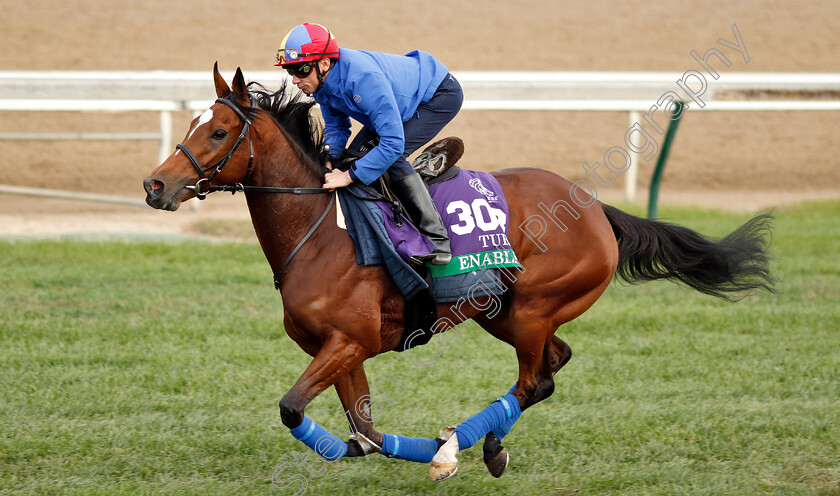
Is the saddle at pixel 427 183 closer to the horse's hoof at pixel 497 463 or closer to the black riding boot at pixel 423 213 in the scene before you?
the black riding boot at pixel 423 213

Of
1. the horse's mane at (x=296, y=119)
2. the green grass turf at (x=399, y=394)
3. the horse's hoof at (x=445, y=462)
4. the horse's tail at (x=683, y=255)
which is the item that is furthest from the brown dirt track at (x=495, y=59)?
the horse's hoof at (x=445, y=462)

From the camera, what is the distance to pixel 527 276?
4078 mm

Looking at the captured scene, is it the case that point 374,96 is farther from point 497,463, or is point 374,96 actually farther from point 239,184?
point 497,463

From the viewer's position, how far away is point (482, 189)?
4008 mm

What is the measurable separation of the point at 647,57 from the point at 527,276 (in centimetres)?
1364

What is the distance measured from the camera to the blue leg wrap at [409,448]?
3912 mm

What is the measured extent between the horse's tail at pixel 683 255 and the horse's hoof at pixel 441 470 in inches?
53.6

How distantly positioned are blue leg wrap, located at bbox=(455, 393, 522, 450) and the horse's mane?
1.26 m

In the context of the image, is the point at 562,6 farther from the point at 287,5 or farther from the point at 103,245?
the point at 103,245

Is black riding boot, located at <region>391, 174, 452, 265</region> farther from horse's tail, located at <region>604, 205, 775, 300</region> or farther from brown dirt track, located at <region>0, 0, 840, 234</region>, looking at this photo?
brown dirt track, located at <region>0, 0, 840, 234</region>

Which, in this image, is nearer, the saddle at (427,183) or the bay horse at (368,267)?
the bay horse at (368,267)

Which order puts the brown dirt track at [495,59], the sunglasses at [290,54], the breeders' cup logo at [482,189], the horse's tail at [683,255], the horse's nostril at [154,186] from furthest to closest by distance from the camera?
the brown dirt track at [495,59] < the horse's tail at [683,255] < the breeders' cup logo at [482,189] < the sunglasses at [290,54] < the horse's nostril at [154,186]

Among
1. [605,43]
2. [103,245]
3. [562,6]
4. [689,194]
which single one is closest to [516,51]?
[605,43]

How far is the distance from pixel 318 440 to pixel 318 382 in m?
0.29
